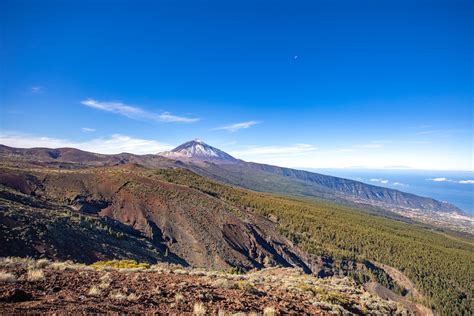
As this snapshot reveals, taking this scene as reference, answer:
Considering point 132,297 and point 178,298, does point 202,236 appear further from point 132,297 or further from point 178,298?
point 132,297

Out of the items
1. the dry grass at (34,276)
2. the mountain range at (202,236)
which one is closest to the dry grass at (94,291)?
the dry grass at (34,276)

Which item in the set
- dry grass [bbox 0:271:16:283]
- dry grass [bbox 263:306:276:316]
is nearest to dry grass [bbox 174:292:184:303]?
dry grass [bbox 263:306:276:316]

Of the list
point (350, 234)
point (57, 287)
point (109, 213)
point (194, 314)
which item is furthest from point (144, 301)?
point (350, 234)

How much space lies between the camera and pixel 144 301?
924cm

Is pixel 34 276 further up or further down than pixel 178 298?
further up

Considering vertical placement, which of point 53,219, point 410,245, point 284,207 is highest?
point 53,219

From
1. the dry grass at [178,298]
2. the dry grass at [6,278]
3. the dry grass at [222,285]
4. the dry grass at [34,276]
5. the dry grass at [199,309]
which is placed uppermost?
the dry grass at [6,278]

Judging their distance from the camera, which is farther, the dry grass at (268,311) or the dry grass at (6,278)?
the dry grass at (268,311)

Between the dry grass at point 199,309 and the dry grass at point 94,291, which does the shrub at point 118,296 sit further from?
the dry grass at point 199,309

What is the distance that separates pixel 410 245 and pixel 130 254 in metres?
88.0

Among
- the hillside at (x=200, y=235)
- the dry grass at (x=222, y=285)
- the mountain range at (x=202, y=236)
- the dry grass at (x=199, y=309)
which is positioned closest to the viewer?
the dry grass at (x=199, y=309)

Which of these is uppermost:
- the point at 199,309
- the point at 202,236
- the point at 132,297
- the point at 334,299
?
the point at 132,297

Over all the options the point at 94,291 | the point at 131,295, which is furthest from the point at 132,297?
the point at 94,291

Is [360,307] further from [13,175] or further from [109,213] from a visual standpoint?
[13,175]
